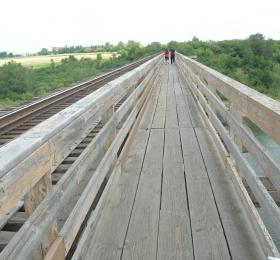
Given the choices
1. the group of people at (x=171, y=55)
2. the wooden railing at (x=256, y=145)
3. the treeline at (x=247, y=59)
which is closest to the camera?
the wooden railing at (x=256, y=145)

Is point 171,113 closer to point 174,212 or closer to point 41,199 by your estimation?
point 174,212

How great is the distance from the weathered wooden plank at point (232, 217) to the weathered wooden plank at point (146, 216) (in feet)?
1.79

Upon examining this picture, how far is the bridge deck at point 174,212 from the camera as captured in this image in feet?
8.81

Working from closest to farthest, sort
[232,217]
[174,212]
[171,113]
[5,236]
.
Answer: [5,236]
[232,217]
[174,212]
[171,113]

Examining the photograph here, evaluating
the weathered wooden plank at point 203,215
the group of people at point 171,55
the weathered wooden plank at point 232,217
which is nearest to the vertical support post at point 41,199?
the weathered wooden plank at point 203,215

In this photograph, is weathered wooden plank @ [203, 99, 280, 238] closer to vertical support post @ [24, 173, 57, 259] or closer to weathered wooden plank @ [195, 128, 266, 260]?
weathered wooden plank @ [195, 128, 266, 260]

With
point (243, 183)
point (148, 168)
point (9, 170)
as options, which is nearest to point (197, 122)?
point (148, 168)

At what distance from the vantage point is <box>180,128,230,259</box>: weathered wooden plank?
8.74 feet

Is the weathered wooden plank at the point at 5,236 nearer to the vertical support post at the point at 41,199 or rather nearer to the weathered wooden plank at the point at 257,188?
the vertical support post at the point at 41,199

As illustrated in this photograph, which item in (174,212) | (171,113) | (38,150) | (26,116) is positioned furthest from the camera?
(26,116)

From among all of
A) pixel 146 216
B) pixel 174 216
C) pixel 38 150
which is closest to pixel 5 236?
pixel 146 216

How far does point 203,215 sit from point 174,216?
0.24 m

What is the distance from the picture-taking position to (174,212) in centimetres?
325

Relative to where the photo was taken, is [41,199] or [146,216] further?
[146,216]
